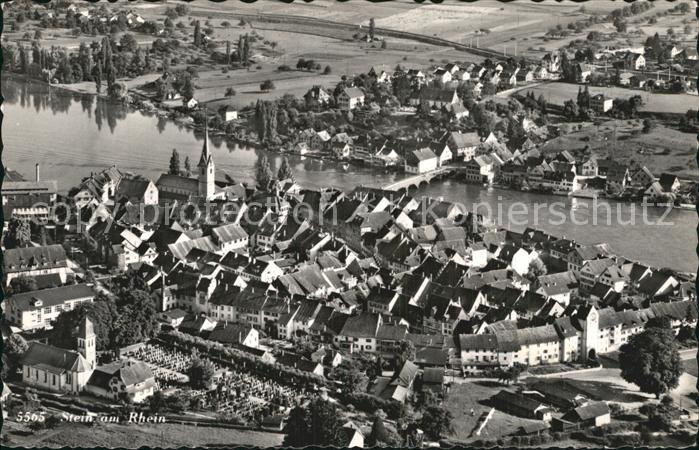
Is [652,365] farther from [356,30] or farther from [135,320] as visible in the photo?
[356,30]

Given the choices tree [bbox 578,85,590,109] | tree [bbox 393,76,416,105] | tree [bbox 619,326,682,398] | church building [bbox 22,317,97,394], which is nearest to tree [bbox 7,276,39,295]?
church building [bbox 22,317,97,394]

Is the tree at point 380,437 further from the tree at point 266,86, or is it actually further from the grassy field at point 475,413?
the tree at point 266,86

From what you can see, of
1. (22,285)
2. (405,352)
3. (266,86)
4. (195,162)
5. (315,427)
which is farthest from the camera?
(266,86)

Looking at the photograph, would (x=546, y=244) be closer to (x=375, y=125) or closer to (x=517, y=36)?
(x=375, y=125)

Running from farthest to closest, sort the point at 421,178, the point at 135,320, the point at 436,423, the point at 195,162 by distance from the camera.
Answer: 1. the point at 421,178
2. the point at 195,162
3. the point at 135,320
4. the point at 436,423

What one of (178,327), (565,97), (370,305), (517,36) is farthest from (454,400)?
(517,36)

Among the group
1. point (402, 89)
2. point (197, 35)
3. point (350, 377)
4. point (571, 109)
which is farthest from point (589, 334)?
point (197, 35)
